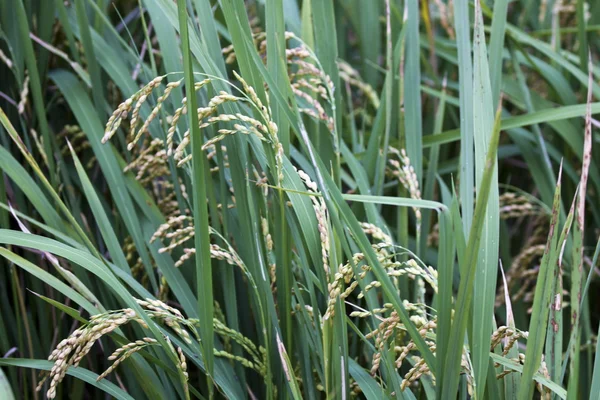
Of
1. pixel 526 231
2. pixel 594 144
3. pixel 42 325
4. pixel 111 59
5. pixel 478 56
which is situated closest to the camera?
pixel 478 56

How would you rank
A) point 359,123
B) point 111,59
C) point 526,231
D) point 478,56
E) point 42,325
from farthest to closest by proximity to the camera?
point 359,123, point 526,231, point 111,59, point 42,325, point 478,56

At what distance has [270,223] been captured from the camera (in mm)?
911

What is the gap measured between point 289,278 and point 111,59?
1.91ft

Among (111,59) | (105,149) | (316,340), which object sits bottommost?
(316,340)

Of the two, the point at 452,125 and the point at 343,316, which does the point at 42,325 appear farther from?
the point at 452,125

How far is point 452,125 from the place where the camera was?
1.63 meters

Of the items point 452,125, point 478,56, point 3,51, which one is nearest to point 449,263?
point 478,56

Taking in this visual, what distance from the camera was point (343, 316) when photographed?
0.75 meters

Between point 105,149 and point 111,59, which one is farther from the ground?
point 111,59

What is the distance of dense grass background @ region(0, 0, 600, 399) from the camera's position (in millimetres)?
711

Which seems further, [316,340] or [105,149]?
[105,149]

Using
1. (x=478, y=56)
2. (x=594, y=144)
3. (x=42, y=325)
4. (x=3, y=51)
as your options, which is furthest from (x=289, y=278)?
(x=594, y=144)

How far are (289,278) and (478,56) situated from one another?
1.20 feet

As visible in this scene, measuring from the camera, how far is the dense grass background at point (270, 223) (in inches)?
28.0
